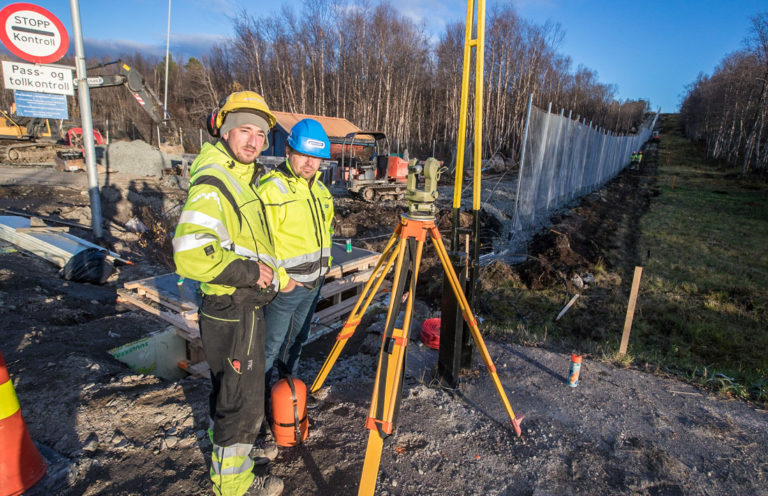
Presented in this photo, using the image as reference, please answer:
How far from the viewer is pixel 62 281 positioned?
16.4 ft

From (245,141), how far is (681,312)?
6.63 meters

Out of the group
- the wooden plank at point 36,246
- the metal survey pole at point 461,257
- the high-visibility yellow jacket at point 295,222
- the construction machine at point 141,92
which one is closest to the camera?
the high-visibility yellow jacket at point 295,222

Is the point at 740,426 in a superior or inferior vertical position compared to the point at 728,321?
superior

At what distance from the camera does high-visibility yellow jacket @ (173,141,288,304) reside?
66.4 inches

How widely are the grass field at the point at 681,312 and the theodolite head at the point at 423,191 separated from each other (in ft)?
7.75

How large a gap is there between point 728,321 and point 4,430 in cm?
771

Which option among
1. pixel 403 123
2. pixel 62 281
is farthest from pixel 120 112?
pixel 62 281

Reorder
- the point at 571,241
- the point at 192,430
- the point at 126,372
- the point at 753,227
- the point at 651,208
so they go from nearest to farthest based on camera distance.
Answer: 1. the point at 192,430
2. the point at 126,372
3. the point at 571,241
4. the point at 753,227
5. the point at 651,208

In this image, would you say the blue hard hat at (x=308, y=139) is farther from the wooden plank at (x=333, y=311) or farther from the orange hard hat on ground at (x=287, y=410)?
the wooden plank at (x=333, y=311)

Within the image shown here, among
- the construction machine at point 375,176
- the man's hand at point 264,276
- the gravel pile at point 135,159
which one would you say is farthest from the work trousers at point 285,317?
the gravel pile at point 135,159

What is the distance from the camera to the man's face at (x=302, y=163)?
2320 millimetres

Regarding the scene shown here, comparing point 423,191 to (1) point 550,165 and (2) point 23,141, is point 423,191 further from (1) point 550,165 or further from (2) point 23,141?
(2) point 23,141

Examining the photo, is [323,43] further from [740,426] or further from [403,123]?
[740,426]

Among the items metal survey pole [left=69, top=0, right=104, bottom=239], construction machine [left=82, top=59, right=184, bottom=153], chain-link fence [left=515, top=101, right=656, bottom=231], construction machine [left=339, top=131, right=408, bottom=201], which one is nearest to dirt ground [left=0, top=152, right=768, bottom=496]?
metal survey pole [left=69, top=0, right=104, bottom=239]
